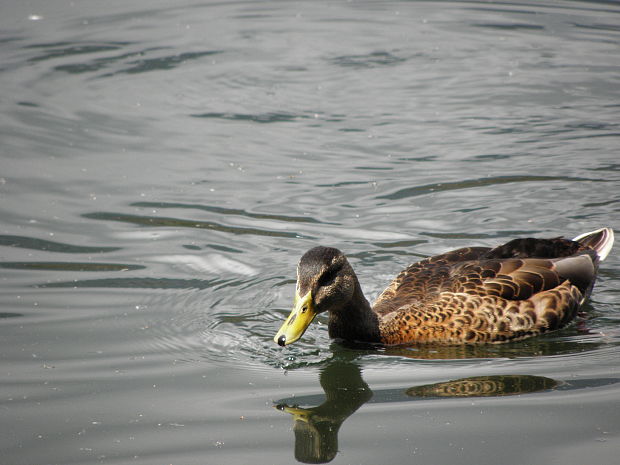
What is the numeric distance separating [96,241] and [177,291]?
1451mm

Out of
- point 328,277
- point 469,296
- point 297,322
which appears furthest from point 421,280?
point 297,322

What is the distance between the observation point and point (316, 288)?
7.39 meters

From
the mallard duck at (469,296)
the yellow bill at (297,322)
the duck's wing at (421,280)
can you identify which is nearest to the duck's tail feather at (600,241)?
the mallard duck at (469,296)

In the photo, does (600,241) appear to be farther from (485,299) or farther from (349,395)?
(349,395)

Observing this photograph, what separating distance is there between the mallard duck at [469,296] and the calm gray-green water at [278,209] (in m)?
0.21

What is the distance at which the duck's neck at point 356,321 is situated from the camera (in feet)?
26.0

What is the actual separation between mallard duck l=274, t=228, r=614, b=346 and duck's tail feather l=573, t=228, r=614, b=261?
0.64 feet

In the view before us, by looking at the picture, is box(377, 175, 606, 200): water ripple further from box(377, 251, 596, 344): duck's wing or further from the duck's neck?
the duck's neck

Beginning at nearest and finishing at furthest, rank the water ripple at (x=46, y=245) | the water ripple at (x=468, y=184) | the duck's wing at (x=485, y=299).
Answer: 1. the duck's wing at (x=485, y=299)
2. the water ripple at (x=46, y=245)
3. the water ripple at (x=468, y=184)

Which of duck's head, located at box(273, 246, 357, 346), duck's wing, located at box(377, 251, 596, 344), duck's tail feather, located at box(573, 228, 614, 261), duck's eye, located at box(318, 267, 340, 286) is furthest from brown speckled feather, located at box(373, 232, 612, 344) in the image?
duck's eye, located at box(318, 267, 340, 286)

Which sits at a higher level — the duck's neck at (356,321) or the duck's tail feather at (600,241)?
the duck's tail feather at (600,241)

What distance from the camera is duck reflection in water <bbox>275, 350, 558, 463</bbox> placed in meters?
6.35

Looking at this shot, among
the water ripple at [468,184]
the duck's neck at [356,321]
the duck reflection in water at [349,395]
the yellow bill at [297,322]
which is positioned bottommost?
the duck reflection in water at [349,395]

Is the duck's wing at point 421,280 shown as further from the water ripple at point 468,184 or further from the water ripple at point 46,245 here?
the water ripple at point 46,245
